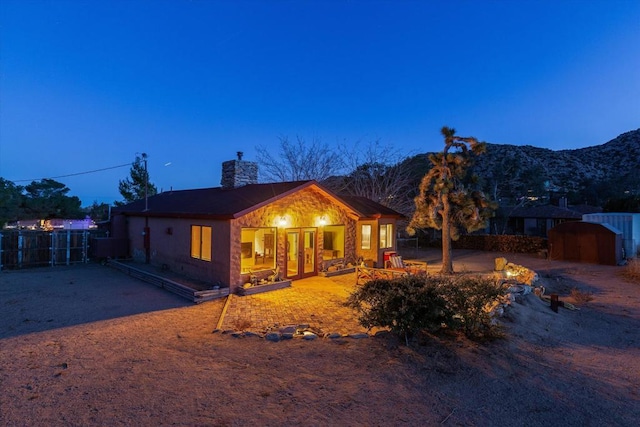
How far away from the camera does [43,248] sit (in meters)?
13.7

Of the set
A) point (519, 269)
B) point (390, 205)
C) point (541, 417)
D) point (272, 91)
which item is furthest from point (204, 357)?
point (272, 91)

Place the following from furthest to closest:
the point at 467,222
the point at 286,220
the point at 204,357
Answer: the point at 467,222 < the point at 286,220 < the point at 204,357

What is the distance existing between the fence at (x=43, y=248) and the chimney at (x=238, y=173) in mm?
7325

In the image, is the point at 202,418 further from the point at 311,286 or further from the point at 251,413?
the point at 311,286

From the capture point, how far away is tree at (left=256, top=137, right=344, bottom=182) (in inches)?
892

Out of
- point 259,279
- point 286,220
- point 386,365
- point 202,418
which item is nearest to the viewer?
point 202,418

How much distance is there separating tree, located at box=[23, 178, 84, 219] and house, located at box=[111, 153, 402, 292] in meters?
14.2

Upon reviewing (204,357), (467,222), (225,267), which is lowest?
(204,357)

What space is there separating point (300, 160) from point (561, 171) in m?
39.6

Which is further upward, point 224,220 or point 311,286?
point 224,220

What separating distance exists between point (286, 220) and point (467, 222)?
706cm

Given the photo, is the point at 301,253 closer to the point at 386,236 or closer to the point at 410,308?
the point at 386,236

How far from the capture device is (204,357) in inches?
196

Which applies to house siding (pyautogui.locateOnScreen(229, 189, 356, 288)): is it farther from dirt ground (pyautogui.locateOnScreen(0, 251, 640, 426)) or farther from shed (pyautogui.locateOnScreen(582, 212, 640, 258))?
shed (pyautogui.locateOnScreen(582, 212, 640, 258))
